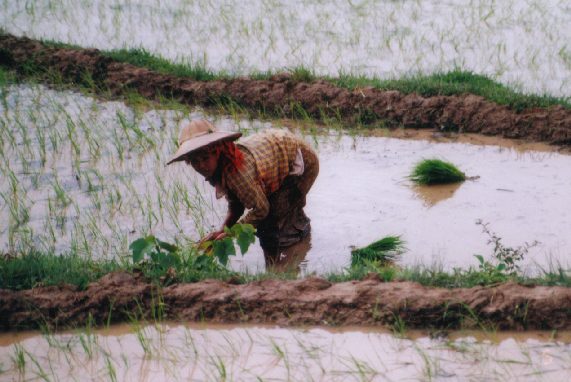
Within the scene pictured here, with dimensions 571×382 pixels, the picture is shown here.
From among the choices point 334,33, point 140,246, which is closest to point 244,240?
point 140,246

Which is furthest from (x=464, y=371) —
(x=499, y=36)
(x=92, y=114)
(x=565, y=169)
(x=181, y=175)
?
(x=499, y=36)

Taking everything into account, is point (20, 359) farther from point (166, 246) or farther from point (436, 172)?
point (436, 172)

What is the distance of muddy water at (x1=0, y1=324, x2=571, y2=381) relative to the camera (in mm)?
3041

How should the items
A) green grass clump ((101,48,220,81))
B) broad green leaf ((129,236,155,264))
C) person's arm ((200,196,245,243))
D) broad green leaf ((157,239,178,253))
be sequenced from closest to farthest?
broad green leaf ((129,236,155,264)), broad green leaf ((157,239,178,253)), person's arm ((200,196,245,243)), green grass clump ((101,48,220,81))

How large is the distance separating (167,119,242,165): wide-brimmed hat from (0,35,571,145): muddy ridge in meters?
2.28

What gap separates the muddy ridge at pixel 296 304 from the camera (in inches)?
130

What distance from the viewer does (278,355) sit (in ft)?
10.5

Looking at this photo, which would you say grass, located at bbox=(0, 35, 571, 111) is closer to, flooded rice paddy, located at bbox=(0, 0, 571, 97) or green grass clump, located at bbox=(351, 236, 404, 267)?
flooded rice paddy, located at bbox=(0, 0, 571, 97)

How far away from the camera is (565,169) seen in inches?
198

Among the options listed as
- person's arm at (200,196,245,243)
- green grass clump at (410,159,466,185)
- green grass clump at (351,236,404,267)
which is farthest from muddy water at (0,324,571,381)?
green grass clump at (410,159,466,185)

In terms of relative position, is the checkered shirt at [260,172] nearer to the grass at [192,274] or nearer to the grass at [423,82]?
the grass at [192,274]

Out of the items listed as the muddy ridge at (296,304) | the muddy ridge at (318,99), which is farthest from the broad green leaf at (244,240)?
the muddy ridge at (318,99)

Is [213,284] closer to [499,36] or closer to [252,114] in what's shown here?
[252,114]

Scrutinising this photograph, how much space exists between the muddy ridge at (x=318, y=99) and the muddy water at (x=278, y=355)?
2.53 m
